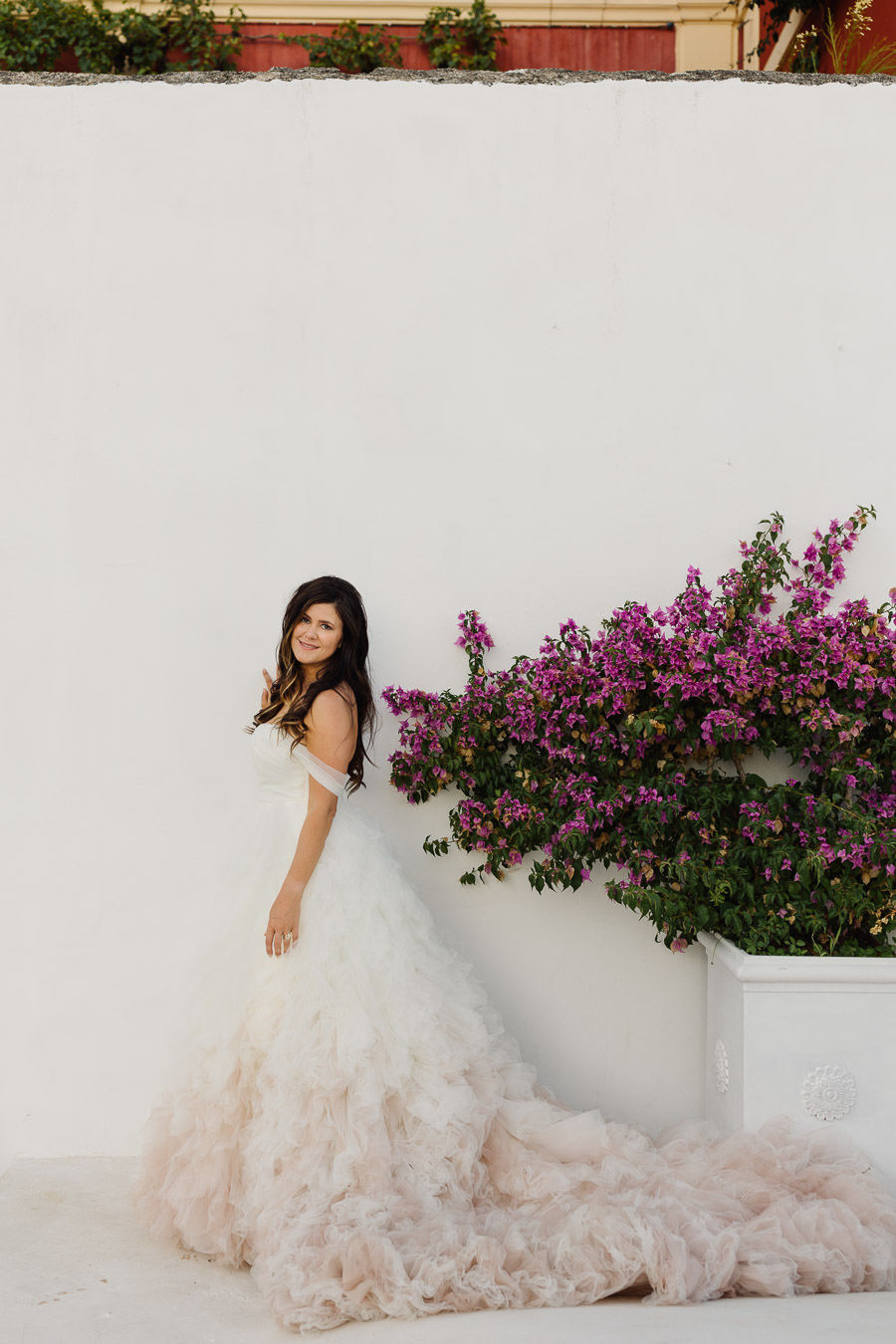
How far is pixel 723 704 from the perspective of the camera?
2875mm

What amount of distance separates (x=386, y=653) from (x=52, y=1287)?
177cm

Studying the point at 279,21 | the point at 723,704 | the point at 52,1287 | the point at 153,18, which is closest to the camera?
the point at 52,1287

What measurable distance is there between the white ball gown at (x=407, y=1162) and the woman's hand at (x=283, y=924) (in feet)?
0.10

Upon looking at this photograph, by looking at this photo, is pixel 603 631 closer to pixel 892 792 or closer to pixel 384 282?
pixel 892 792

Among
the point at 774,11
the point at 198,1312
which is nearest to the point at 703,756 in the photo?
the point at 198,1312

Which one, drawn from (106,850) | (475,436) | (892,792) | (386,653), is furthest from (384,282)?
(892,792)

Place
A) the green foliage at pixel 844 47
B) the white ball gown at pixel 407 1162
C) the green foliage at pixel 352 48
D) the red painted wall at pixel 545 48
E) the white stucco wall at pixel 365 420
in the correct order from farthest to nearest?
1. the red painted wall at pixel 545 48
2. the green foliage at pixel 352 48
3. the green foliage at pixel 844 47
4. the white stucco wall at pixel 365 420
5. the white ball gown at pixel 407 1162

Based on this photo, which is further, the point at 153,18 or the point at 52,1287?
the point at 153,18

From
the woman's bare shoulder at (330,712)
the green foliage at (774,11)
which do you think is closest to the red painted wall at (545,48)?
the green foliage at (774,11)

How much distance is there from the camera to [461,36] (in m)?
5.31

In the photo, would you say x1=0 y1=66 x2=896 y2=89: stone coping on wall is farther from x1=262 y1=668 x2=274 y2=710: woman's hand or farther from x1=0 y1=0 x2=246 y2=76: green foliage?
x1=0 y1=0 x2=246 y2=76: green foliage

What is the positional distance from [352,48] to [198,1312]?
5273 millimetres

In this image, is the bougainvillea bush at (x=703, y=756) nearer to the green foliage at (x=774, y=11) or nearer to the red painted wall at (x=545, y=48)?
the green foliage at (x=774, y=11)

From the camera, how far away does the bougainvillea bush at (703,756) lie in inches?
109
